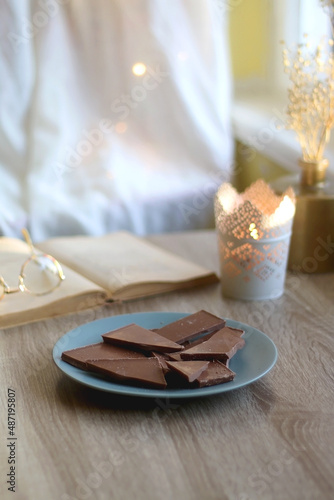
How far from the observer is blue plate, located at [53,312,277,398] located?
86 cm

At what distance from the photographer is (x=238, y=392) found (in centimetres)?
92

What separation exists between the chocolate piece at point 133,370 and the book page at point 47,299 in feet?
0.97

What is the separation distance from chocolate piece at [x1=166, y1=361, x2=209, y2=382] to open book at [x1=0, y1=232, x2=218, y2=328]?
362 mm

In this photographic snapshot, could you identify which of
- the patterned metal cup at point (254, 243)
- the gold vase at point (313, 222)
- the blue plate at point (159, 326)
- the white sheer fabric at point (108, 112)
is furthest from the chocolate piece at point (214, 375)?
the white sheer fabric at point (108, 112)

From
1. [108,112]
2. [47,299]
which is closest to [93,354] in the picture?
[47,299]

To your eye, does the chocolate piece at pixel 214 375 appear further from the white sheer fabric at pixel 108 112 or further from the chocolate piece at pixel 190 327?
the white sheer fabric at pixel 108 112

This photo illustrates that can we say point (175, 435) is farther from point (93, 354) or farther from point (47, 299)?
point (47, 299)

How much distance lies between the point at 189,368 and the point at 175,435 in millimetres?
92

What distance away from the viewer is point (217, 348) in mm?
939

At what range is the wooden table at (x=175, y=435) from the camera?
0.73 meters

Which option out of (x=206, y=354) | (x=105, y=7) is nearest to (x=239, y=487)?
(x=206, y=354)

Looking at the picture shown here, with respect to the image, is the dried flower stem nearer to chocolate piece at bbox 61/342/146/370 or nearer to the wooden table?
the wooden table

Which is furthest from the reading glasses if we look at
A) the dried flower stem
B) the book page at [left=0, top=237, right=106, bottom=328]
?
the dried flower stem

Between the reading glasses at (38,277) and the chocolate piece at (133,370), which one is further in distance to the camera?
the reading glasses at (38,277)
